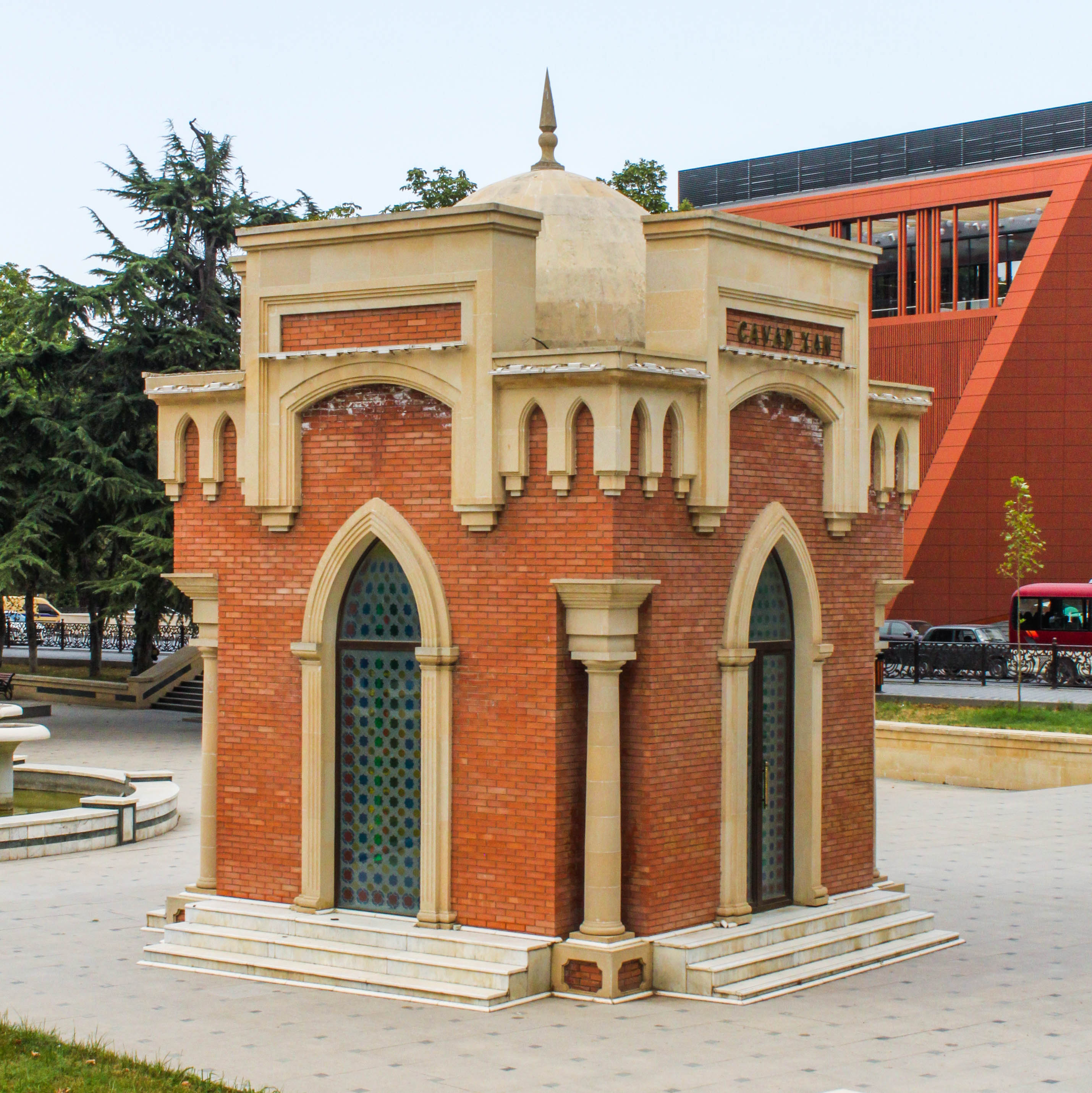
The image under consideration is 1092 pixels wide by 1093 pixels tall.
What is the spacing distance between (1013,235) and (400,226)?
3906cm

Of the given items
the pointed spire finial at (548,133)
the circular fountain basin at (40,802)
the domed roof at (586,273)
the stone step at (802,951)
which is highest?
the pointed spire finial at (548,133)

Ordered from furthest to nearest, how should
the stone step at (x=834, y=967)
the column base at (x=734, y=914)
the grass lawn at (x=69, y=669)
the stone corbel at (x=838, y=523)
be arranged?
the grass lawn at (x=69, y=669) → the stone corbel at (x=838, y=523) → the column base at (x=734, y=914) → the stone step at (x=834, y=967)

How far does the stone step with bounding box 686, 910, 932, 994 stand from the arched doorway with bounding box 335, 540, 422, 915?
2295 millimetres

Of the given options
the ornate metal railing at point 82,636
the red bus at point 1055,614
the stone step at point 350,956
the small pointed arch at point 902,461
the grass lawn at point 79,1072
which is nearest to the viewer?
the grass lawn at point 79,1072

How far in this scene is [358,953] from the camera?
39.1 ft

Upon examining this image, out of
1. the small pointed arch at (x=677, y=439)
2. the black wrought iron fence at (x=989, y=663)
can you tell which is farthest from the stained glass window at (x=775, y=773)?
the black wrought iron fence at (x=989, y=663)

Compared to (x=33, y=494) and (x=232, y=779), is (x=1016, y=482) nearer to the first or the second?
(x=33, y=494)

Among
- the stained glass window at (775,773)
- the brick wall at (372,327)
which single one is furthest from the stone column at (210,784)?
the stained glass window at (775,773)

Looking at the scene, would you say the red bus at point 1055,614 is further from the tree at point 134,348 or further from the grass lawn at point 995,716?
the tree at point 134,348

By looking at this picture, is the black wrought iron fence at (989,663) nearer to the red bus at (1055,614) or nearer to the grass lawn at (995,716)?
the grass lawn at (995,716)

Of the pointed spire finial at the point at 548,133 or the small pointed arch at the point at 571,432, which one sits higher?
the pointed spire finial at the point at 548,133

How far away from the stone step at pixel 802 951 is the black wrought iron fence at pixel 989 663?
19.1 m

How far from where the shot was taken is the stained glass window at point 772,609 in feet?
43.4

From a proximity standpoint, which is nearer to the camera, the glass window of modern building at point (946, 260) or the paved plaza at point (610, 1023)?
the paved plaza at point (610, 1023)
